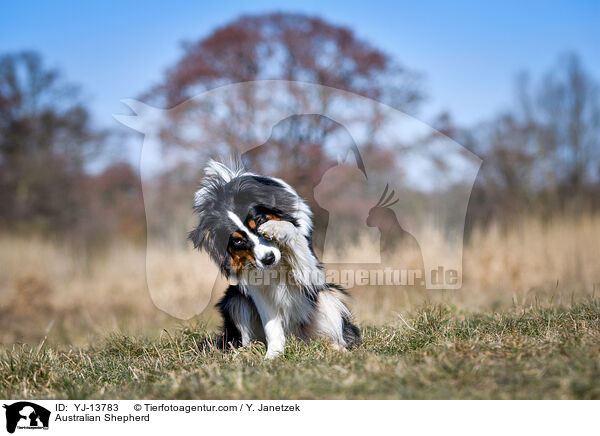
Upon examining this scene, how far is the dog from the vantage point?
13.7 ft

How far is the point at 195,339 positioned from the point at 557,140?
11.7 meters

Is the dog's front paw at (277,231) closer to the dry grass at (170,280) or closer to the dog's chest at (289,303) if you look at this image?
the dog's chest at (289,303)

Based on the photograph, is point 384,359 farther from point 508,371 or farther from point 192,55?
Result: point 192,55

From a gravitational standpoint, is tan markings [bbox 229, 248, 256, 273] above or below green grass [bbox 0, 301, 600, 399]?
above

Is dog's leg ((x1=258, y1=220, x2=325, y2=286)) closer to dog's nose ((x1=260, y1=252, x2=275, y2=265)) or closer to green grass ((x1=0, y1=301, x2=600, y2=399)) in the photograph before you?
dog's nose ((x1=260, y1=252, x2=275, y2=265))

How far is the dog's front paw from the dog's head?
0.06 metres

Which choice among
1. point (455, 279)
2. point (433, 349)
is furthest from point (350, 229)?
point (433, 349)

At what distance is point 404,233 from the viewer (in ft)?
31.4

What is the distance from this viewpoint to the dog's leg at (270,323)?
169 inches

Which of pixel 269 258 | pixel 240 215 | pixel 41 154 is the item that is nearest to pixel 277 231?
pixel 269 258
